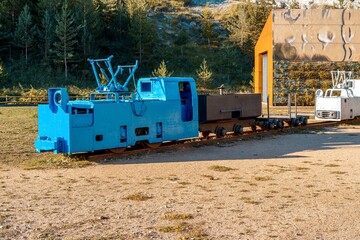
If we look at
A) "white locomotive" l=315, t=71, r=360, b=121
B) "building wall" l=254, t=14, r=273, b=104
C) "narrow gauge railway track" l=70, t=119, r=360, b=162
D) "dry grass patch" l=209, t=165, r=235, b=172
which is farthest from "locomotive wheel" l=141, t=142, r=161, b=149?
"building wall" l=254, t=14, r=273, b=104

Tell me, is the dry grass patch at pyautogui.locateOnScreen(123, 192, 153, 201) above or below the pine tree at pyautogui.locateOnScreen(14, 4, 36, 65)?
below

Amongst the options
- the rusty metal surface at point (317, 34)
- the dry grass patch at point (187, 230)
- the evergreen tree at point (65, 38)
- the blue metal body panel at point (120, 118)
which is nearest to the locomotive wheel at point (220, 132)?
the blue metal body panel at point (120, 118)

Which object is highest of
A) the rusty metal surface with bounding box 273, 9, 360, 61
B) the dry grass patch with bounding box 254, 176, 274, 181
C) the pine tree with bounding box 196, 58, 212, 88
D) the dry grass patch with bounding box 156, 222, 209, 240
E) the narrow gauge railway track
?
the rusty metal surface with bounding box 273, 9, 360, 61

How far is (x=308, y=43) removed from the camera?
45125mm

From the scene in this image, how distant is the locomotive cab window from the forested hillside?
45.4 metres

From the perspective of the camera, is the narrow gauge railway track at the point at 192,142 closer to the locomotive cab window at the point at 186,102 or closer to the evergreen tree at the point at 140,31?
the locomotive cab window at the point at 186,102

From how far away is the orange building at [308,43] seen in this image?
44.9 meters

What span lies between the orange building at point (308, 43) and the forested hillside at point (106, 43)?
63.1 feet

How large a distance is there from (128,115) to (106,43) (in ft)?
203

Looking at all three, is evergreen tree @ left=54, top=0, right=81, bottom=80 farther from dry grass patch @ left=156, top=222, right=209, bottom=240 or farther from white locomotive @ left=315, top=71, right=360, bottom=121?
dry grass patch @ left=156, top=222, right=209, bottom=240

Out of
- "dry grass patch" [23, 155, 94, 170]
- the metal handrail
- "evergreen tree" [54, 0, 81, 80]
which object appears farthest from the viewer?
"evergreen tree" [54, 0, 81, 80]

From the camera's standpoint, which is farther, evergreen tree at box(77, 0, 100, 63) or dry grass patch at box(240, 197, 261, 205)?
evergreen tree at box(77, 0, 100, 63)

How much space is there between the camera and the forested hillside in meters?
66.7

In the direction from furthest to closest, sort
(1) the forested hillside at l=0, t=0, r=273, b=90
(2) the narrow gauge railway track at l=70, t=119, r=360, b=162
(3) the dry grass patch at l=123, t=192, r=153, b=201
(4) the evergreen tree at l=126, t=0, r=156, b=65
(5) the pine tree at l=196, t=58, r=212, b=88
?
(4) the evergreen tree at l=126, t=0, r=156, b=65
(1) the forested hillside at l=0, t=0, r=273, b=90
(5) the pine tree at l=196, t=58, r=212, b=88
(2) the narrow gauge railway track at l=70, t=119, r=360, b=162
(3) the dry grass patch at l=123, t=192, r=153, b=201
